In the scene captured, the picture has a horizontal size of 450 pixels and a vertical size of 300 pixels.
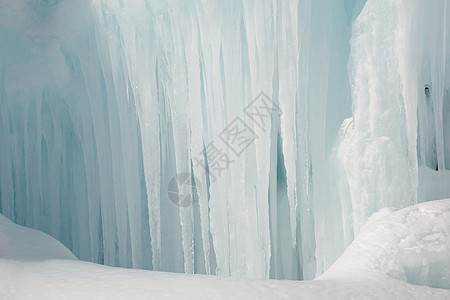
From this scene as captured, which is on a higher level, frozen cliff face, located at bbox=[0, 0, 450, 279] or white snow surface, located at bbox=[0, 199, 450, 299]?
frozen cliff face, located at bbox=[0, 0, 450, 279]

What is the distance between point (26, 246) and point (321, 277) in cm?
168

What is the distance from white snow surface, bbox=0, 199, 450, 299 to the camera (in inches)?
62.2

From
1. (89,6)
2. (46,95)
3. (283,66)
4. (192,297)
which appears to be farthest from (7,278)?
(46,95)

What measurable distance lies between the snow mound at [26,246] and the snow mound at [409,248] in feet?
4.94

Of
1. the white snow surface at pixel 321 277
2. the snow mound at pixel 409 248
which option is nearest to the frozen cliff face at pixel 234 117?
the snow mound at pixel 409 248

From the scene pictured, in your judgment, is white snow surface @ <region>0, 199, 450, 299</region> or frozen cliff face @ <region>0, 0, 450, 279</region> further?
frozen cliff face @ <region>0, 0, 450, 279</region>

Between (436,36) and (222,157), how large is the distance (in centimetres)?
163

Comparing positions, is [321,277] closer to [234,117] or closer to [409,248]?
[409,248]

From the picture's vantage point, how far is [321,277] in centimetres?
191

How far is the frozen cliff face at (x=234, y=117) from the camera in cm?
279

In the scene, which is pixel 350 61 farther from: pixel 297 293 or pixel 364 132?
pixel 297 293
